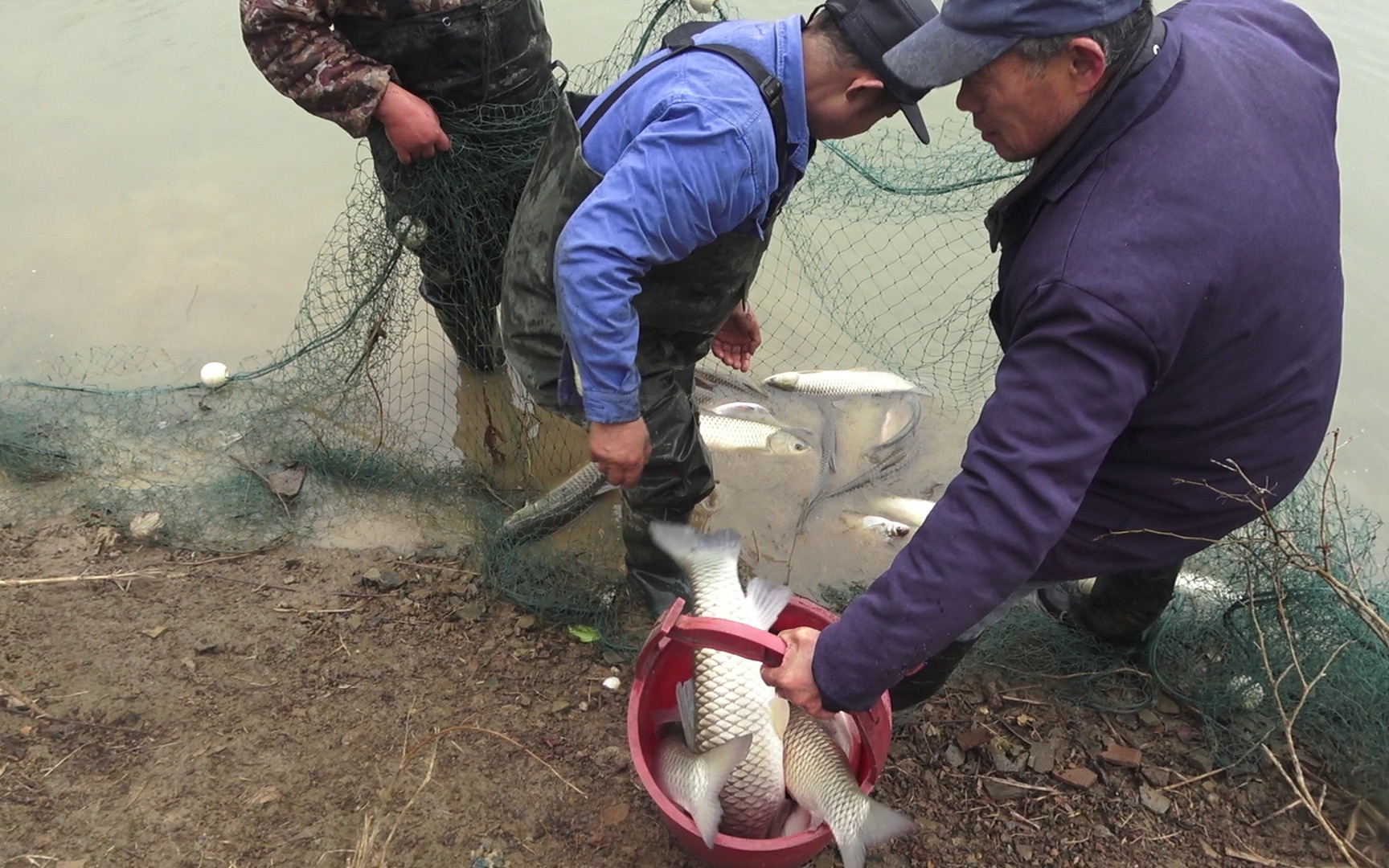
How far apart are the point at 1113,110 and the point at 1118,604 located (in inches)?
71.9

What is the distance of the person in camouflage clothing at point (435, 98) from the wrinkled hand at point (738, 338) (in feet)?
3.29

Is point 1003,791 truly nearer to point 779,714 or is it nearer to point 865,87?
point 779,714

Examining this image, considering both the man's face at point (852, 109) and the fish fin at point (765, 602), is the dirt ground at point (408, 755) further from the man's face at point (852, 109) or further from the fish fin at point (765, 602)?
the man's face at point (852, 109)

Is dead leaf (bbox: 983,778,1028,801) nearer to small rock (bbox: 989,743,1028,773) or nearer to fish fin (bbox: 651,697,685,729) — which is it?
small rock (bbox: 989,743,1028,773)

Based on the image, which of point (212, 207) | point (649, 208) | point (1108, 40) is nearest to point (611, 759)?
point (649, 208)

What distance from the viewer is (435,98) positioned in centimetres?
335

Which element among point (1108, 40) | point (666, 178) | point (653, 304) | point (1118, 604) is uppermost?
point (1108, 40)

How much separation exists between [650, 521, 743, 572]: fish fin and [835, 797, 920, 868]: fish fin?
0.83 m

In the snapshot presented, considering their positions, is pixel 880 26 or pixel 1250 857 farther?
pixel 1250 857

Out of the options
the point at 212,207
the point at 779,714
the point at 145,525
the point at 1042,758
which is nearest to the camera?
the point at 779,714

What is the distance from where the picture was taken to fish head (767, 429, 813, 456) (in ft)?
14.5

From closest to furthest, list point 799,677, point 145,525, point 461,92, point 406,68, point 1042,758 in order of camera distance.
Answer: point 799,677 → point 1042,758 → point 406,68 → point 461,92 → point 145,525

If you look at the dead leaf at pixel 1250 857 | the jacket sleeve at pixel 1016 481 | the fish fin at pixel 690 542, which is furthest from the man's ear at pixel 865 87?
the dead leaf at pixel 1250 857

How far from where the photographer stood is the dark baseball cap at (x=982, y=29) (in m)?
1.67
